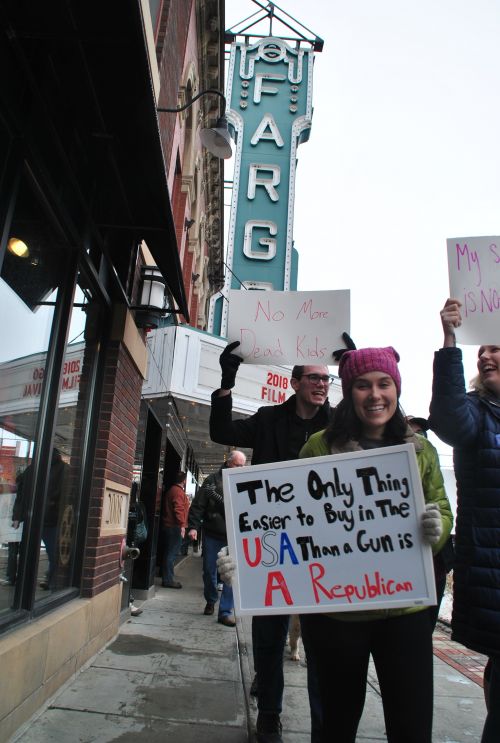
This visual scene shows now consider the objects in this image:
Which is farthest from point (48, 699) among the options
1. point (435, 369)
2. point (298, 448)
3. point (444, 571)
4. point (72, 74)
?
point (72, 74)

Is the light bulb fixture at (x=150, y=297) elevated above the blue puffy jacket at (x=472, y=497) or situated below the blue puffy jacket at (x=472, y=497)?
above

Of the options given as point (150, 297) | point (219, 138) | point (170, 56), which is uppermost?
point (170, 56)

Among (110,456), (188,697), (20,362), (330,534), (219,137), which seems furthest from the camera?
(219,137)

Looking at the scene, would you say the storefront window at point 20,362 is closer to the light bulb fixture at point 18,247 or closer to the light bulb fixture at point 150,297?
the light bulb fixture at point 18,247

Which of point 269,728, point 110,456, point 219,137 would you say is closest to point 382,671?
point 269,728

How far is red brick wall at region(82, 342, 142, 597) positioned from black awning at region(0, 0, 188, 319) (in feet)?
4.17

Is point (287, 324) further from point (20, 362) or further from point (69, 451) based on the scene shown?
point (69, 451)

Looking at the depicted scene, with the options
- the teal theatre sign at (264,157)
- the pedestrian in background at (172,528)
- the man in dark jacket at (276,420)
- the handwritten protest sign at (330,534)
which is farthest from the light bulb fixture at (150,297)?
the teal theatre sign at (264,157)

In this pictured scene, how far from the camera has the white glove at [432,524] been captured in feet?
6.70

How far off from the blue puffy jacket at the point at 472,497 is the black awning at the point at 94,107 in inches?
86.7

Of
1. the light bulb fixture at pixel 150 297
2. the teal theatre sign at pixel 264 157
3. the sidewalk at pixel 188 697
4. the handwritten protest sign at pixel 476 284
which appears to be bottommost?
the sidewalk at pixel 188 697

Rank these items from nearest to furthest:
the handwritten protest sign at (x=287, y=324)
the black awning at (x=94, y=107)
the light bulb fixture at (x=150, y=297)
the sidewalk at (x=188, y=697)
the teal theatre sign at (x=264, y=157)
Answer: the black awning at (x=94, y=107), the sidewalk at (x=188, y=697), the handwritten protest sign at (x=287, y=324), the light bulb fixture at (x=150, y=297), the teal theatre sign at (x=264, y=157)

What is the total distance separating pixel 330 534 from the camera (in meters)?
2.20

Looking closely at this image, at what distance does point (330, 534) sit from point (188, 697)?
8.22 ft
